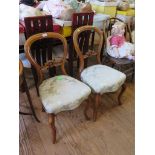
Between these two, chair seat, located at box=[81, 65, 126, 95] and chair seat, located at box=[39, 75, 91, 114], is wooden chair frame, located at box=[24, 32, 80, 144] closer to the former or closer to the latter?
chair seat, located at box=[39, 75, 91, 114]

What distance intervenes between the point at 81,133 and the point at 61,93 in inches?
18.3

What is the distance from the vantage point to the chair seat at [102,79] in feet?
5.24

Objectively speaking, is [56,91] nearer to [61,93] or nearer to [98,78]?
[61,93]

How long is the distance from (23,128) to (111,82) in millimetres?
900

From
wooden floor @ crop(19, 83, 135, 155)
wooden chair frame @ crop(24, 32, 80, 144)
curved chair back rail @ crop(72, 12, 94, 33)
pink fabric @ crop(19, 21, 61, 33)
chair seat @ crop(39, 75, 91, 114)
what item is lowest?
wooden floor @ crop(19, 83, 135, 155)

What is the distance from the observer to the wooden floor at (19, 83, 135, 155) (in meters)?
1.51

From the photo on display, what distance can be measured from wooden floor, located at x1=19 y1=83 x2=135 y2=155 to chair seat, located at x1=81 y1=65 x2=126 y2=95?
1.17 ft

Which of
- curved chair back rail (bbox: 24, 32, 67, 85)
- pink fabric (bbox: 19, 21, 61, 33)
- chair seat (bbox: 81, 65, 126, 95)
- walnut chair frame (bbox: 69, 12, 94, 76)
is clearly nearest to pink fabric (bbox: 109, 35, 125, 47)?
walnut chair frame (bbox: 69, 12, 94, 76)

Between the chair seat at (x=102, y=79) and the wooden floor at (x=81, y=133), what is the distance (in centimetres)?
36

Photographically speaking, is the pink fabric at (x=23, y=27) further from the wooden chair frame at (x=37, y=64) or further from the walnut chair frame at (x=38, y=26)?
the wooden chair frame at (x=37, y=64)

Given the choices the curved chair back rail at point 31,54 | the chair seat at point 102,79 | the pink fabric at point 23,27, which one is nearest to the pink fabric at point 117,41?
the chair seat at point 102,79

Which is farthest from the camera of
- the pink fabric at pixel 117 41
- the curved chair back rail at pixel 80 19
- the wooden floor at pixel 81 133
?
the pink fabric at pixel 117 41
